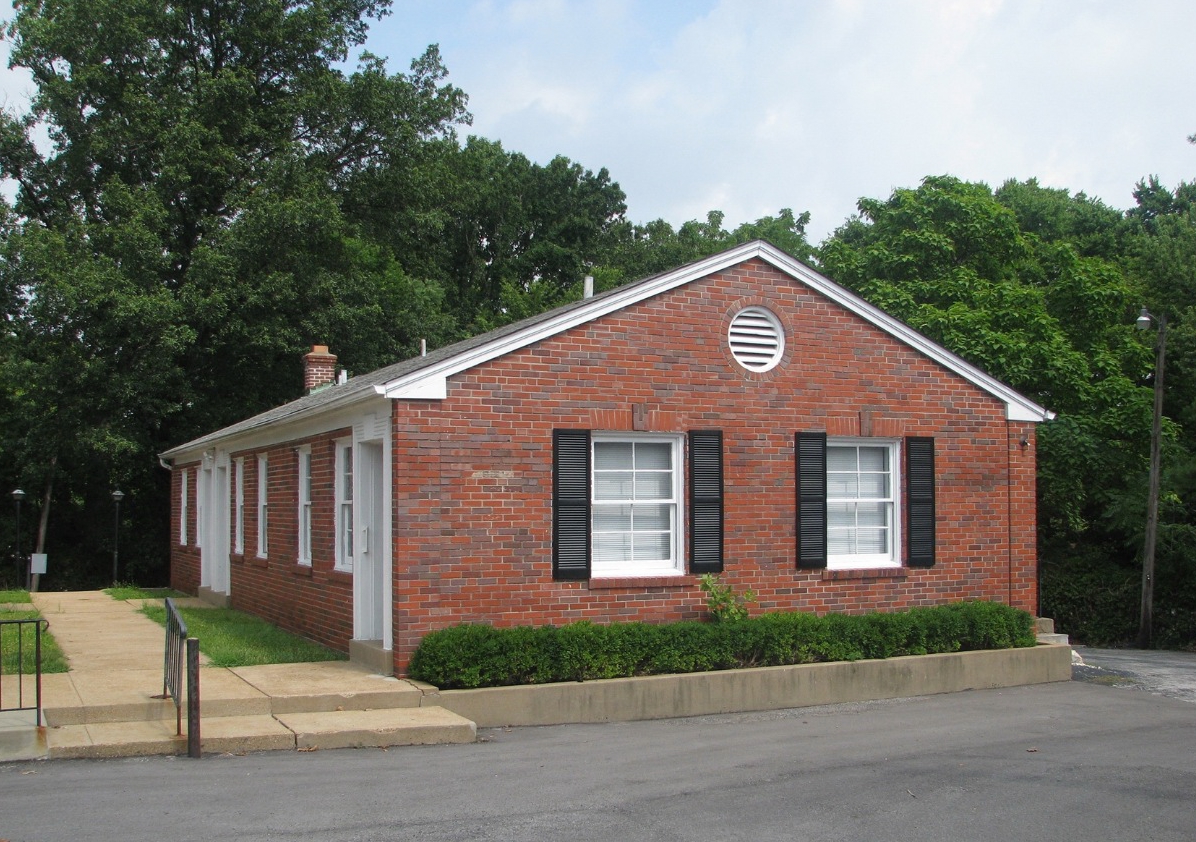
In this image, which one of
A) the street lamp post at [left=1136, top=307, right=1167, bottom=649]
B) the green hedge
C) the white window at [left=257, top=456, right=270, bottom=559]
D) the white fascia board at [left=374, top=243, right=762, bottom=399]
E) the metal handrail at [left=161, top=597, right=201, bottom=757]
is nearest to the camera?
the metal handrail at [left=161, top=597, right=201, bottom=757]

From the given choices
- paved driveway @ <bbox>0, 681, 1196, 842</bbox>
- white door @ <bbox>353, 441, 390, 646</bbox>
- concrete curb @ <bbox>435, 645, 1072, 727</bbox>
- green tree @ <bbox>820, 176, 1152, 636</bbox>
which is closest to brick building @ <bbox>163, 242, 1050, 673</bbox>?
white door @ <bbox>353, 441, 390, 646</bbox>

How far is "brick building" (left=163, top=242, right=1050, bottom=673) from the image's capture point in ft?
39.5

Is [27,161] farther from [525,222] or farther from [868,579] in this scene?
[868,579]

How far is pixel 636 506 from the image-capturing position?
13.2m

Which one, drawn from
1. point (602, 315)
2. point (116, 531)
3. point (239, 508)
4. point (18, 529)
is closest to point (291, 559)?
point (239, 508)

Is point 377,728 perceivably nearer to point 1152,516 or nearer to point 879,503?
point 879,503

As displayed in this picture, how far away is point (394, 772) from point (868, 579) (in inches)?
292

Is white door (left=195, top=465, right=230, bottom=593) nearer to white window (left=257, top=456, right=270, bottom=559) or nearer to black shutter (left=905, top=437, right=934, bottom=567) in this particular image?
white window (left=257, top=456, right=270, bottom=559)

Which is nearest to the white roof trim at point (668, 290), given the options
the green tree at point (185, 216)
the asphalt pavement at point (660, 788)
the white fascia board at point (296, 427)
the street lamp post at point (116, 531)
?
the white fascia board at point (296, 427)

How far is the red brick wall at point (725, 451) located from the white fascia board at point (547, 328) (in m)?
0.12

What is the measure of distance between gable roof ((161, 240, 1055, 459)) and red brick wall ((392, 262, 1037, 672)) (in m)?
0.13

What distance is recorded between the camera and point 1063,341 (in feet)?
93.7

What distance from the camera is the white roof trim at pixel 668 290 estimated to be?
1187 cm

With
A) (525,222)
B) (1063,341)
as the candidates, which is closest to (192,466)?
(1063,341)
